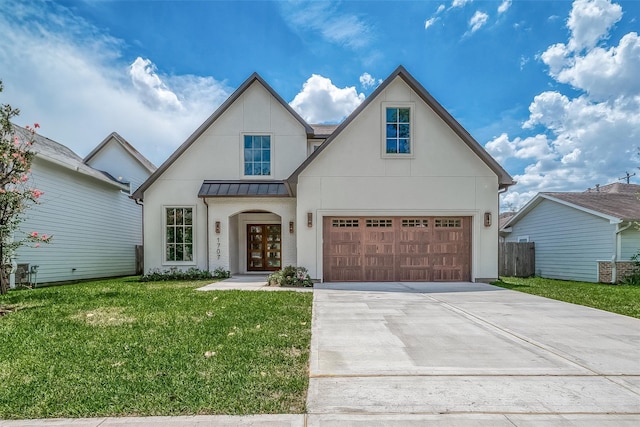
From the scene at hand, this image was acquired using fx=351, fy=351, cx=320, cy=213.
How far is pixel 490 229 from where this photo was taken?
12000mm

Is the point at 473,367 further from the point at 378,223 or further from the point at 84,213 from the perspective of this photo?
the point at 84,213

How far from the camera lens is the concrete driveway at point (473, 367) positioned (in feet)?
9.89

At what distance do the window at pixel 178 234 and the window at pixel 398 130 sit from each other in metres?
8.12

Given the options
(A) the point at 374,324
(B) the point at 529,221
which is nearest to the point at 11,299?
(A) the point at 374,324

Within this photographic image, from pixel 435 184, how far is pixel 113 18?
467 inches

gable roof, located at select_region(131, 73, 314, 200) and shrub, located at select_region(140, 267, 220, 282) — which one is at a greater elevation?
gable roof, located at select_region(131, 73, 314, 200)

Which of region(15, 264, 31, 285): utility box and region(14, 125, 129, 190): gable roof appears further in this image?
region(14, 125, 129, 190): gable roof

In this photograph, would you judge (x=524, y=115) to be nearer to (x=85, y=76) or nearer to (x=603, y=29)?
(x=603, y=29)

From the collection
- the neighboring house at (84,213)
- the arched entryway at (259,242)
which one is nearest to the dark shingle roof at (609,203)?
the arched entryway at (259,242)

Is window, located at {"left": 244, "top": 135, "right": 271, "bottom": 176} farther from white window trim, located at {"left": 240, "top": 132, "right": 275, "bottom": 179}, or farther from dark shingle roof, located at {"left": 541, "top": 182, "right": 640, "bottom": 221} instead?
dark shingle roof, located at {"left": 541, "top": 182, "right": 640, "bottom": 221}

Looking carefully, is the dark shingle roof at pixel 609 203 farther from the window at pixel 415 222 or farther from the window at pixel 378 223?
the window at pixel 378 223

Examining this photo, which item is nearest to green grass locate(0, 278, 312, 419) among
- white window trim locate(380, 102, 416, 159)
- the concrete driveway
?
the concrete driveway

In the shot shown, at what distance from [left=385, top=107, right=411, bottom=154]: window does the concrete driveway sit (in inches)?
246

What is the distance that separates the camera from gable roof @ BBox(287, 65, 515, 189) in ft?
38.4
